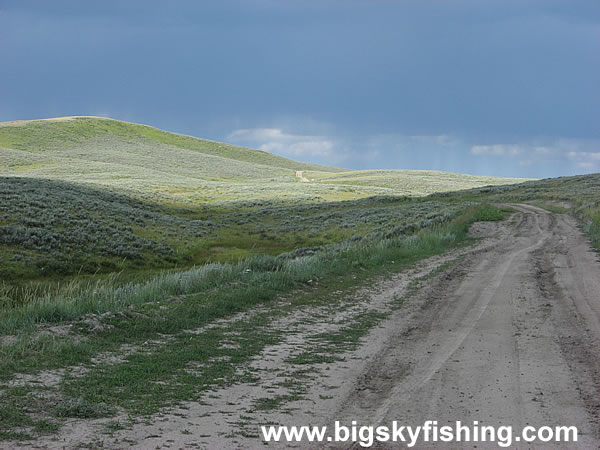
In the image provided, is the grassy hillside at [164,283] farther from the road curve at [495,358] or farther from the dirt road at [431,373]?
the road curve at [495,358]

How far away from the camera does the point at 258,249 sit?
36938mm

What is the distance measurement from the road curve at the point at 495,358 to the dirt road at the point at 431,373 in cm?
2

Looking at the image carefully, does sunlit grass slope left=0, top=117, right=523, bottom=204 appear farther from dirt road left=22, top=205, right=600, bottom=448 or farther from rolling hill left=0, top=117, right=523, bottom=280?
dirt road left=22, top=205, right=600, bottom=448

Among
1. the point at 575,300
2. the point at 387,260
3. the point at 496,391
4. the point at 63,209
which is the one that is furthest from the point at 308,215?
the point at 496,391

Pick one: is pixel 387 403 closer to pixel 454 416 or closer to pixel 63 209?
pixel 454 416

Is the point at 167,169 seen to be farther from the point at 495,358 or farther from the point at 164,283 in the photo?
the point at 495,358

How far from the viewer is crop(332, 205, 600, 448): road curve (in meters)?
6.00

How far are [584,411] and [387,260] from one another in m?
13.7

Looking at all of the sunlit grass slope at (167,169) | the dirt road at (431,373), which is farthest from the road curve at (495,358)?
the sunlit grass slope at (167,169)

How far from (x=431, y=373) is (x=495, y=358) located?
1.27 meters

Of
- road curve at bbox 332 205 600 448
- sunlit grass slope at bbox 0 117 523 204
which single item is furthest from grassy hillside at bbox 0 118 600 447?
sunlit grass slope at bbox 0 117 523 204

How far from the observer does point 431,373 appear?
745cm

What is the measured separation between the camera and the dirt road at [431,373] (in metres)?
5.66

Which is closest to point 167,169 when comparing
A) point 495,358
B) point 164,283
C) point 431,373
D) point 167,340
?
point 164,283
